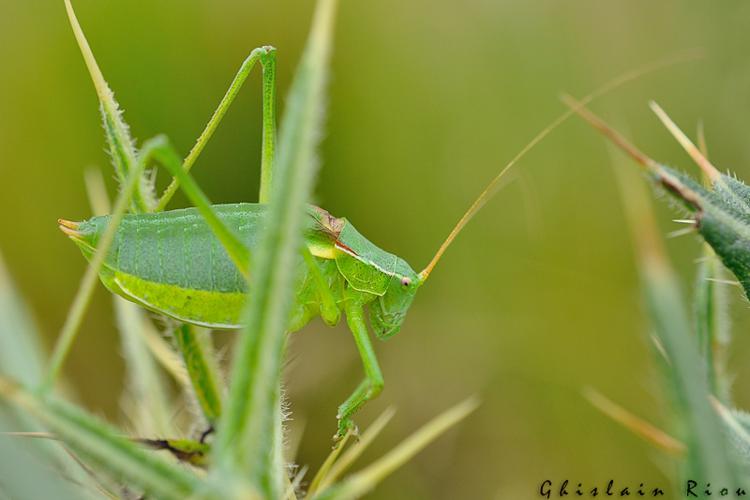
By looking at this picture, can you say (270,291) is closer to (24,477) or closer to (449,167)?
(24,477)

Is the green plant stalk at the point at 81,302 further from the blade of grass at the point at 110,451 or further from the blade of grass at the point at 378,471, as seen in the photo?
the blade of grass at the point at 378,471

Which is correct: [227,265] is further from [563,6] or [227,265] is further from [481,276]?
[563,6]

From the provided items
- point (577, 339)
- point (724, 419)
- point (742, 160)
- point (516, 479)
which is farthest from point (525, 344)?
point (724, 419)

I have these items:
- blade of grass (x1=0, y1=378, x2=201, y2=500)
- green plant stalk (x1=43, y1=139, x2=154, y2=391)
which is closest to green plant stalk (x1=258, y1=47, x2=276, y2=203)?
green plant stalk (x1=43, y1=139, x2=154, y2=391)

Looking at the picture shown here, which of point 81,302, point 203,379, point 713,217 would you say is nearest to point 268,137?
point 203,379

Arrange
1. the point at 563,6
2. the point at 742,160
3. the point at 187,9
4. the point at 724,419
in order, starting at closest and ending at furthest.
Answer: the point at 724,419 < the point at 742,160 < the point at 187,9 < the point at 563,6

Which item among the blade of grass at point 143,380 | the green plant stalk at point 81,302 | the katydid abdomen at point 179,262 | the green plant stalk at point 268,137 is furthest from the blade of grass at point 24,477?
the green plant stalk at point 268,137

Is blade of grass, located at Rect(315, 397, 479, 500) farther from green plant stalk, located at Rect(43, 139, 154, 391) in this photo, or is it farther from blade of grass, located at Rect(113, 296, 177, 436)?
blade of grass, located at Rect(113, 296, 177, 436)
